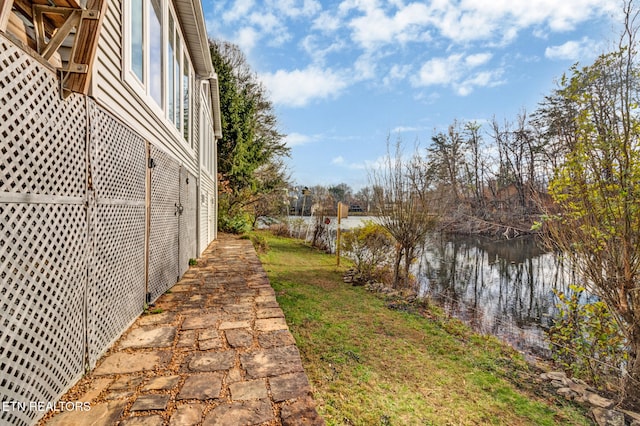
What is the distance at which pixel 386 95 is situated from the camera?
1460 centimetres

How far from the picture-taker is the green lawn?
2.73 meters

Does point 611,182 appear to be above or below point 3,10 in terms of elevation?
below

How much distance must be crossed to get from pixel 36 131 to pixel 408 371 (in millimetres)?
4013

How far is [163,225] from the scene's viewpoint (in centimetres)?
408

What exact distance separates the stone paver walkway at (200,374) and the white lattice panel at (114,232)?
0.23 metres

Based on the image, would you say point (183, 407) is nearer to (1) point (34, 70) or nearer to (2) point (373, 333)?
(1) point (34, 70)

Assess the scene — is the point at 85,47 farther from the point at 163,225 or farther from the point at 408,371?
the point at 408,371

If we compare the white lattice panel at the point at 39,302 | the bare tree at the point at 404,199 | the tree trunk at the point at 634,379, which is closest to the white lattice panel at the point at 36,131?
the white lattice panel at the point at 39,302

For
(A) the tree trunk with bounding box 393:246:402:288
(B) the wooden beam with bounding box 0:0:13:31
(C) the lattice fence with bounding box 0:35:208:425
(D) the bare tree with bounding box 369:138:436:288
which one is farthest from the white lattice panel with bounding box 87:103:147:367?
(A) the tree trunk with bounding box 393:246:402:288

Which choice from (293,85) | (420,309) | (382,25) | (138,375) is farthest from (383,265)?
Result: (293,85)

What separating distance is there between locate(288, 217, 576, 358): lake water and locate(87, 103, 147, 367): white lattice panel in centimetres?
525

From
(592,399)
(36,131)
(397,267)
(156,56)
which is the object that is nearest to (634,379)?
(592,399)

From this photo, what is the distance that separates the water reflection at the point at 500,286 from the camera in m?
5.93

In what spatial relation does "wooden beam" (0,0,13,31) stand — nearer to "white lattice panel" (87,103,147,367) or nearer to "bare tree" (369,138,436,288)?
"white lattice panel" (87,103,147,367)
